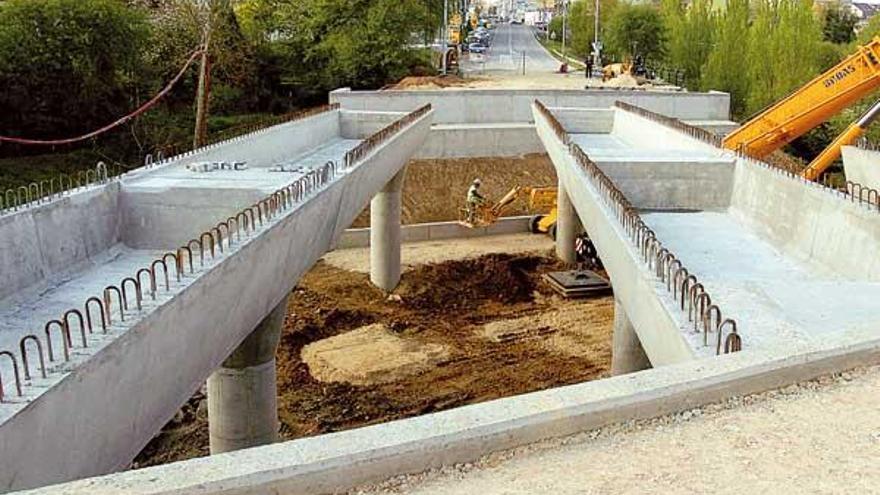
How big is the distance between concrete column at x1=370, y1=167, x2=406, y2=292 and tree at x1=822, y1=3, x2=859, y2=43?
152 ft

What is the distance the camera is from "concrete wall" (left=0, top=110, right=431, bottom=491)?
5.42 meters

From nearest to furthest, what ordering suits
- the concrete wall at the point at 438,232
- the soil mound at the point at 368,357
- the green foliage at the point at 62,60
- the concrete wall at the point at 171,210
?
the concrete wall at the point at 171,210
the soil mound at the point at 368,357
the green foliage at the point at 62,60
the concrete wall at the point at 438,232

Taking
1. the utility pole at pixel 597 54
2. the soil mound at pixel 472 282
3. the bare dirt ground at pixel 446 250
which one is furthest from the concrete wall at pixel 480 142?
the utility pole at pixel 597 54

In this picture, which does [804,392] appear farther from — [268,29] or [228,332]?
[268,29]

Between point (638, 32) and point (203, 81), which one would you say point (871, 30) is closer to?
point (638, 32)

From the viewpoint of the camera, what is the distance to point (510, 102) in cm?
3312

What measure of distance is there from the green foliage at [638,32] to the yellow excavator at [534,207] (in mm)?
30087

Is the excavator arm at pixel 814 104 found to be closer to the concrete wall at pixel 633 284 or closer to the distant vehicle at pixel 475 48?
the concrete wall at pixel 633 284

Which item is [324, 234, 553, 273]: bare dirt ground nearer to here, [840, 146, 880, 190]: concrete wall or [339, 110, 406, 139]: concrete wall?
[339, 110, 406, 139]: concrete wall

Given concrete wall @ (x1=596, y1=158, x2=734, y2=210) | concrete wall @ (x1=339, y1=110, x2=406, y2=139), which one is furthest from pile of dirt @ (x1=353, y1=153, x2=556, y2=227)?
concrete wall @ (x1=596, y1=158, x2=734, y2=210)

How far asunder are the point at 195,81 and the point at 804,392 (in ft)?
113

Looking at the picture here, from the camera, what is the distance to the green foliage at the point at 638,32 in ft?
183

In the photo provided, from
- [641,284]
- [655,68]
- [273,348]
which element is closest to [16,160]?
[273,348]

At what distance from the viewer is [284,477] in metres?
3.95
